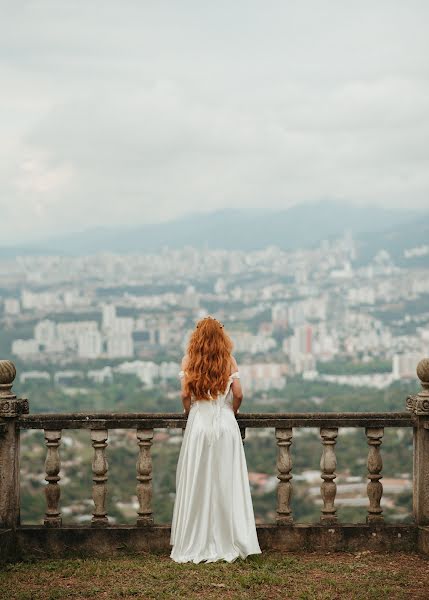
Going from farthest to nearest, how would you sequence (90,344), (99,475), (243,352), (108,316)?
1. (108,316)
2. (90,344)
3. (243,352)
4. (99,475)

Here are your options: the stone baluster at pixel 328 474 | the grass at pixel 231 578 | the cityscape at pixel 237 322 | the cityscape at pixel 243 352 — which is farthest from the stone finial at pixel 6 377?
the cityscape at pixel 237 322

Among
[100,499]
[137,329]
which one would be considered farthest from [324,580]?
[137,329]

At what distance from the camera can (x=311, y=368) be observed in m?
129

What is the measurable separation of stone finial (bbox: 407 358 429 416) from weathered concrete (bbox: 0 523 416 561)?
1.06m

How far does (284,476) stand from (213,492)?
79 cm

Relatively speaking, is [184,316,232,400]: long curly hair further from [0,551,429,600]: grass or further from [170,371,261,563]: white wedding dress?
[0,551,429,600]: grass

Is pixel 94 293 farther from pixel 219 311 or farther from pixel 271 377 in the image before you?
pixel 271 377

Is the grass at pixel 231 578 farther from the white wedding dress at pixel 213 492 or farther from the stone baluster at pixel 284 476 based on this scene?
the stone baluster at pixel 284 476

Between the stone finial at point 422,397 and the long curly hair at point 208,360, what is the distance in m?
1.74

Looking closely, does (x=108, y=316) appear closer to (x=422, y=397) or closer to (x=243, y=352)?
(x=243, y=352)

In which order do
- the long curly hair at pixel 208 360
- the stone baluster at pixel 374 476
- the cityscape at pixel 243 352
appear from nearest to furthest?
the long curly hair at pixel 208 360 < the stone baluster at pixel 374 476 < the cityscape at pixel 243 352

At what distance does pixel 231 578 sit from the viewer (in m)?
7.79

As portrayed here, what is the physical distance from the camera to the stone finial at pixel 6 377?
28.4ft

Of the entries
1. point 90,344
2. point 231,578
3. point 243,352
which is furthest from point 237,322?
point 231,578
